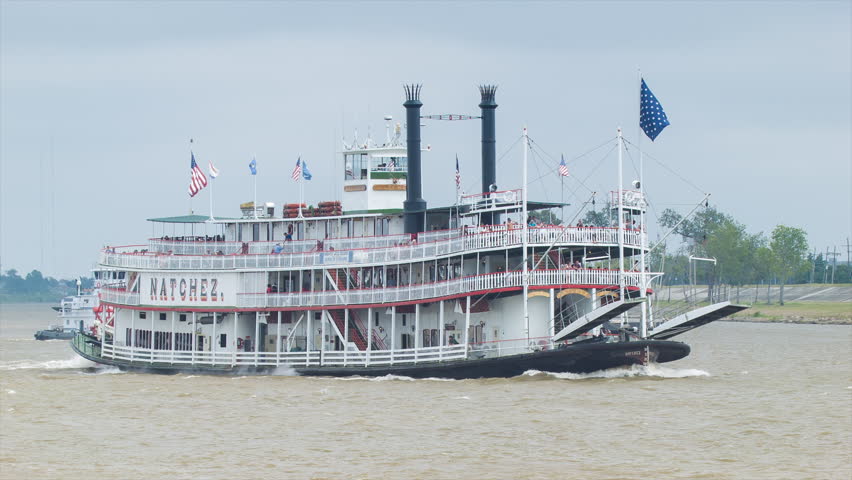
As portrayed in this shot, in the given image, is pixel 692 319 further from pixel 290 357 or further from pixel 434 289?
pixel 290 357

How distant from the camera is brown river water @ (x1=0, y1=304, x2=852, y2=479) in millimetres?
32062

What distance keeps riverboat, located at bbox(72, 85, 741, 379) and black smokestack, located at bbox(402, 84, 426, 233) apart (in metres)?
0.07

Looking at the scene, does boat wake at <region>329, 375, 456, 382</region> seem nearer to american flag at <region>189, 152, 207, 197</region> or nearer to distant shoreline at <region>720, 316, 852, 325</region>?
american flag at <region>189, 152, 207, 197</region>

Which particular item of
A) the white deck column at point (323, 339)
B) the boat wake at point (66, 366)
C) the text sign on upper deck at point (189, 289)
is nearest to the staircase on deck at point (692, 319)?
the white deck column at point (323, 339)

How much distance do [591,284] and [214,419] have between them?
14985 millimetres

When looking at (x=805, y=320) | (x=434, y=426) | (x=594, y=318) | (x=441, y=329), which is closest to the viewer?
(x=434, y=426)

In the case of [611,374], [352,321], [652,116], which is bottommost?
[611,374]

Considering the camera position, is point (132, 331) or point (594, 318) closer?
point (594, 318)

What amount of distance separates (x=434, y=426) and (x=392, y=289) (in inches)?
485

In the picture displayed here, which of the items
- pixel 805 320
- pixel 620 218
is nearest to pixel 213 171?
pixel 620 218

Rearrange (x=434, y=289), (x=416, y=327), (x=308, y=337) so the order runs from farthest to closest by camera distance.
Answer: (x=308, y=337)
(x=416, y=327)
(x=434, y=289)

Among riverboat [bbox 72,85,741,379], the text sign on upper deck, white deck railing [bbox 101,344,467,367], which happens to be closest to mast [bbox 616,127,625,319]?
riverboat [bbox 72,85,741,379]

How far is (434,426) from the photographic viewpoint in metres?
38.3

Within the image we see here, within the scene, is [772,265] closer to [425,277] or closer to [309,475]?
[425,277]
